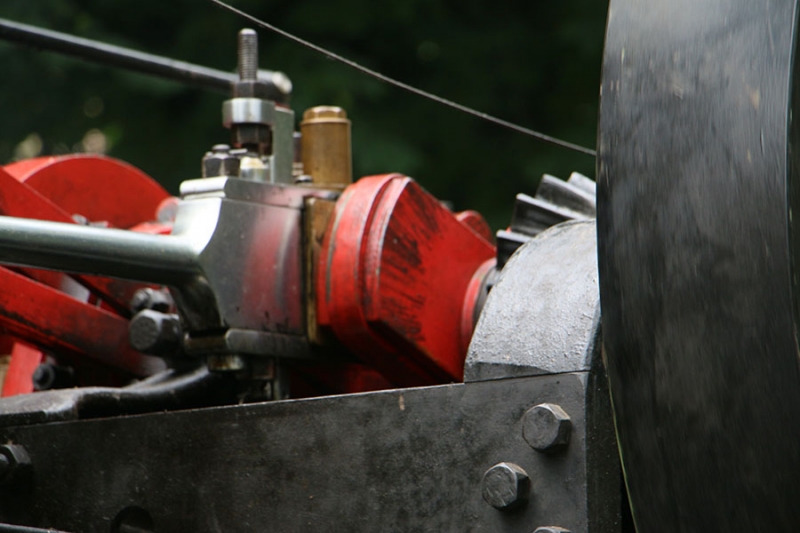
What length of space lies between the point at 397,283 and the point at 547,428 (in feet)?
1.39

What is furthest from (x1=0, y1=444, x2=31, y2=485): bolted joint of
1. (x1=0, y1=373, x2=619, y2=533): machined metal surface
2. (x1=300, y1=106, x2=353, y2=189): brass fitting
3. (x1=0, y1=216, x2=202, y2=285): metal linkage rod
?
(x1=300, y1=106, x2=353, y2=189): brass fitting

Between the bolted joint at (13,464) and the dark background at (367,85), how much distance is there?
3.12 metres

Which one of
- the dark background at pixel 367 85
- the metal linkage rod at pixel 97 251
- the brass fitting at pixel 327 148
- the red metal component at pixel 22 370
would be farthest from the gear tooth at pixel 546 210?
the dark background at pixel 367 85

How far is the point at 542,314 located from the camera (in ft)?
3.07

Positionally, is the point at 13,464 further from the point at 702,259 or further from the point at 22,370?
the point at 702,259

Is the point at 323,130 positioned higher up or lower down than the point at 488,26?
lower down

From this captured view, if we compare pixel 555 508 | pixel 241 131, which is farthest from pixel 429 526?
pixel 241 131

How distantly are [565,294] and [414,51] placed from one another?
391 cm

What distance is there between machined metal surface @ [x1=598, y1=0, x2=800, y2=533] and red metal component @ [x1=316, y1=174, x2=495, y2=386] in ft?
1.52

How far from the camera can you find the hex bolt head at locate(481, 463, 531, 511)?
32.2 inches

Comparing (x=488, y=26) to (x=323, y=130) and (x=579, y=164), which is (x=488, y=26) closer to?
(x=579, y=164)

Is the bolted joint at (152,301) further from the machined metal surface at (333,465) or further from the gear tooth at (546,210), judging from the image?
the gear tooth at (546,210)

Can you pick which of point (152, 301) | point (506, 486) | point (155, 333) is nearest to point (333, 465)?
point (506, 486)

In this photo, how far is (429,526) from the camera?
86 cm
